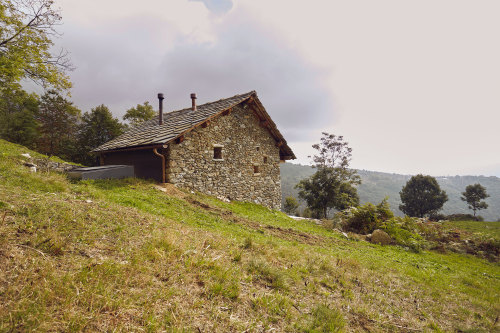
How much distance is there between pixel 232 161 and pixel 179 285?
11.3m

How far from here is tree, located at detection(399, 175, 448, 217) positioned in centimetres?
4188

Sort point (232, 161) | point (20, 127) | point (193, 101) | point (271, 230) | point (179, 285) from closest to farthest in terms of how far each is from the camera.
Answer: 1. point (179, 285)
2. point (271, 230)
3. point (232, 161)
4. point (193, 101)
5. point (20, 127)

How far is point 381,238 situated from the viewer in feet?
36.7

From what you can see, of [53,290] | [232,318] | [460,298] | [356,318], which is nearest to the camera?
[53,290]

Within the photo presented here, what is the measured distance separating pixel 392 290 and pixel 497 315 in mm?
2136

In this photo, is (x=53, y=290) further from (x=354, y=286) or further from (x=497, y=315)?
(x=497, y=315)

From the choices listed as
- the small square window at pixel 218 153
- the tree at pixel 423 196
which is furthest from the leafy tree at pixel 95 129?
the tree at pixel 423 196

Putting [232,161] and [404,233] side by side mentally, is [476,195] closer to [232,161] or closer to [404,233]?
[404,233]

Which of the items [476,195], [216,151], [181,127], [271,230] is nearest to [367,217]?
[271,230]

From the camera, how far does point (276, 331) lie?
293 centimetres

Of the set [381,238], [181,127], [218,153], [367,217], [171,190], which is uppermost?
[181,127]

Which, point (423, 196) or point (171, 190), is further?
point (423, 196)

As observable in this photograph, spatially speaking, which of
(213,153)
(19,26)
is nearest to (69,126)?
(19,26)

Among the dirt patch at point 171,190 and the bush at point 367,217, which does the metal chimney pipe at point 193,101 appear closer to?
the dirt patch at point 171,190
